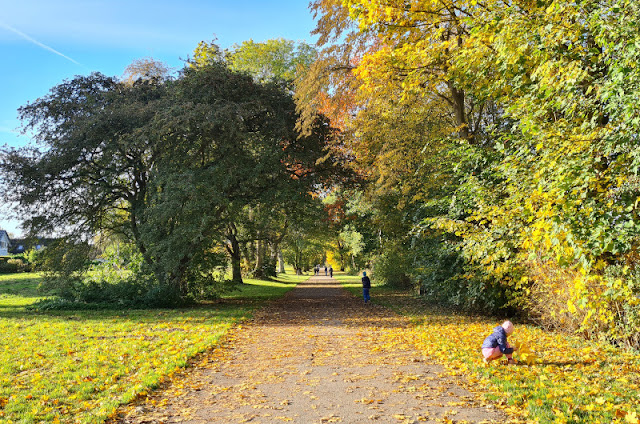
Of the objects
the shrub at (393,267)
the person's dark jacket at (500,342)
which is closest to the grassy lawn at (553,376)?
the person's dark jacket at (500,342)

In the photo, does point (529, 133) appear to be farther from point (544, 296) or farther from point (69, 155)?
point (69, 155)

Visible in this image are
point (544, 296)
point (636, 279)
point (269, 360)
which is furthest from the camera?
point (544, 296)

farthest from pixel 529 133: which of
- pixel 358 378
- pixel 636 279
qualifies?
pixel 358 378

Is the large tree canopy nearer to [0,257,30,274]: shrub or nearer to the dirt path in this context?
the dirt path

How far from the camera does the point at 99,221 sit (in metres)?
18.2

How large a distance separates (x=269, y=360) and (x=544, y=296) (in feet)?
21.4

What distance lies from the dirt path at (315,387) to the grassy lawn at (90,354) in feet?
1.96

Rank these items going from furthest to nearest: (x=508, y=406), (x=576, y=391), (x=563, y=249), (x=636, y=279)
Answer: (x=636, y=279)
(x=563, y=249)
(x=576, y=391)
(x=508, y=406)

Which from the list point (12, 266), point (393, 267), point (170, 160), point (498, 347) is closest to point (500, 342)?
point (498, 347)

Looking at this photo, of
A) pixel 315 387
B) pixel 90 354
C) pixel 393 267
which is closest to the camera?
pixel 315 387

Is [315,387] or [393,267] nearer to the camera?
[315,387]

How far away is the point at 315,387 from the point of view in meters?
6.33

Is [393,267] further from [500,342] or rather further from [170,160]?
[500,342]

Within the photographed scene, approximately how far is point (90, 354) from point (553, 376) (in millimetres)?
8007
